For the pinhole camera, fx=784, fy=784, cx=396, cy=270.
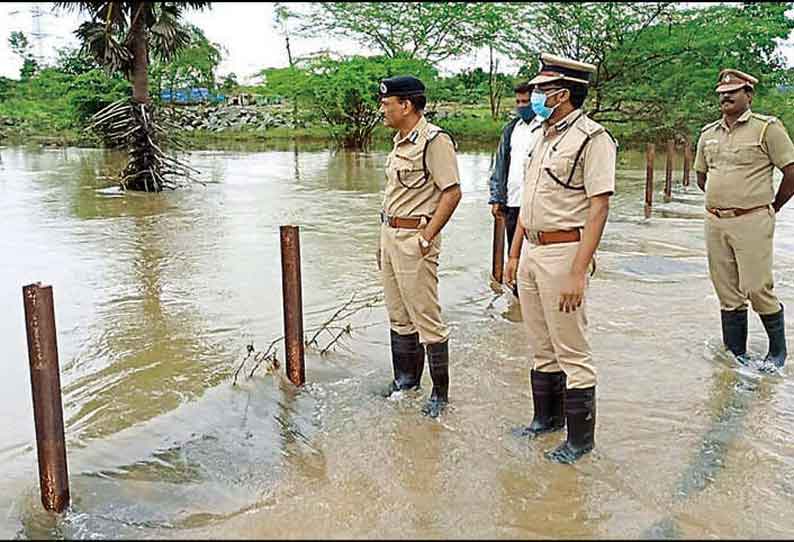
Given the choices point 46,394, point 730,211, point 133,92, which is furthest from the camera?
point 133,92

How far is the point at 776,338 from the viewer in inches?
183

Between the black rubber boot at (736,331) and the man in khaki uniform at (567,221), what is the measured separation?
1829mm

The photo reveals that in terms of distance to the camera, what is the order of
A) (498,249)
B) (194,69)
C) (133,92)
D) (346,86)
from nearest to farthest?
(498,249)
(133,92)
(346,86)
(194,69)

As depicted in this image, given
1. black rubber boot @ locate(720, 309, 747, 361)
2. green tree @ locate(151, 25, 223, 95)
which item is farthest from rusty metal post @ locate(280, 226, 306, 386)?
green tree @ locate(151, 25, 223, 95)

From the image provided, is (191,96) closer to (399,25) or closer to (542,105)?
(399,25)

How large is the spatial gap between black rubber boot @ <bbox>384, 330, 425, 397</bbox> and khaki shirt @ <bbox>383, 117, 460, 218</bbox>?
2.34 ft

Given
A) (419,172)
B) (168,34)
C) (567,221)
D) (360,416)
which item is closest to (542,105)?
(567,221)

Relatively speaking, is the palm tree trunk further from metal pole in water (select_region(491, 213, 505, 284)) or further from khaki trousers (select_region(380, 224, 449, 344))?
khaki trousers (select_region(380, 224, 449, 344))

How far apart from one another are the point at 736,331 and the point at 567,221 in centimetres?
217

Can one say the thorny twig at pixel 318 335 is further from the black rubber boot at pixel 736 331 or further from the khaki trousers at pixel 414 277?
the black rubber boot at pixel 736 331

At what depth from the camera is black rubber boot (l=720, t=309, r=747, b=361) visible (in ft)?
15.5

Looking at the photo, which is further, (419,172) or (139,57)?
(139,57)

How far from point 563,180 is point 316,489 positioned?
1.59 m

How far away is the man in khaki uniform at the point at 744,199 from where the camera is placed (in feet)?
14.3
